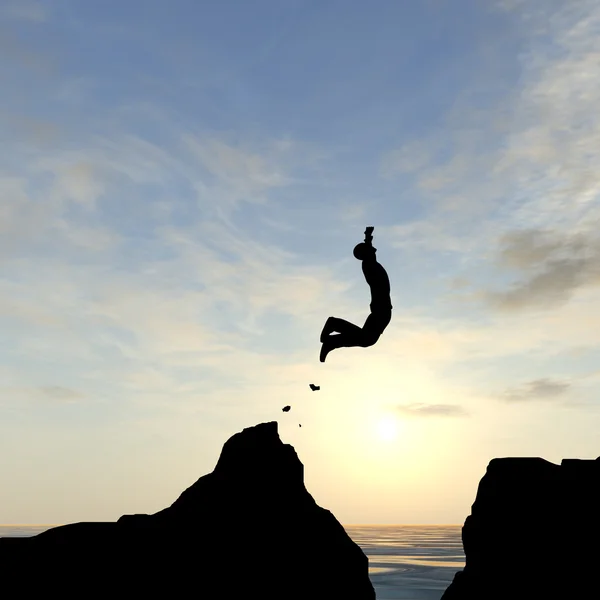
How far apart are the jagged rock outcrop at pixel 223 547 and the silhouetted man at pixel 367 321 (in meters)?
5.99

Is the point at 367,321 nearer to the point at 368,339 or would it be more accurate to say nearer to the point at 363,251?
the point at 368,339

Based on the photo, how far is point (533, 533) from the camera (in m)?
16.3

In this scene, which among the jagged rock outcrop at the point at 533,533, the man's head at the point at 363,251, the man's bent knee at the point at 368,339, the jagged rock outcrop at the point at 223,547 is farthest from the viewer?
the jagged rock outcrop at the point at 533,533

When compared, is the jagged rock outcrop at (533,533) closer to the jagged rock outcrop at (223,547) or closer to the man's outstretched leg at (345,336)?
the jagged rock outcrop at (223,547)

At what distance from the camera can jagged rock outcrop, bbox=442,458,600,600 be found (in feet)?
50.5

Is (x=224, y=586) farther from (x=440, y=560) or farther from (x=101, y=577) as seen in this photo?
(x=440, y=560)

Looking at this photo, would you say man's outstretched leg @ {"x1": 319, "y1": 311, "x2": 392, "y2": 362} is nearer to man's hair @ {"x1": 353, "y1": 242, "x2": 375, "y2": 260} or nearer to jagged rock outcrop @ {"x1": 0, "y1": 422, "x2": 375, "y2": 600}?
man's hair @ {"x1": 353, "y1": 242, "x2": 375, "y2": 260}

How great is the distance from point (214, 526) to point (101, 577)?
288 centimetres

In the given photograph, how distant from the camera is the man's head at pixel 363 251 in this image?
516 inches

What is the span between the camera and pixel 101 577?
15117 mm

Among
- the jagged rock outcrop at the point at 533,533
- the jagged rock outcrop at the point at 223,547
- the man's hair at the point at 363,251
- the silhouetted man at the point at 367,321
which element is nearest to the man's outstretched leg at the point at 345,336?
the silhouetted man at the point at 367,321

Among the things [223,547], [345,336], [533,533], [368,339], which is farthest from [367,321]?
[533,533]

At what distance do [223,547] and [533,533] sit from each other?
783cm

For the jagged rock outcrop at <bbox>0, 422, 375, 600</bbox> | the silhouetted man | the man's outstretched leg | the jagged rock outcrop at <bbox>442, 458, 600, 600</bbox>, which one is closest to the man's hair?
the silhouetted man
